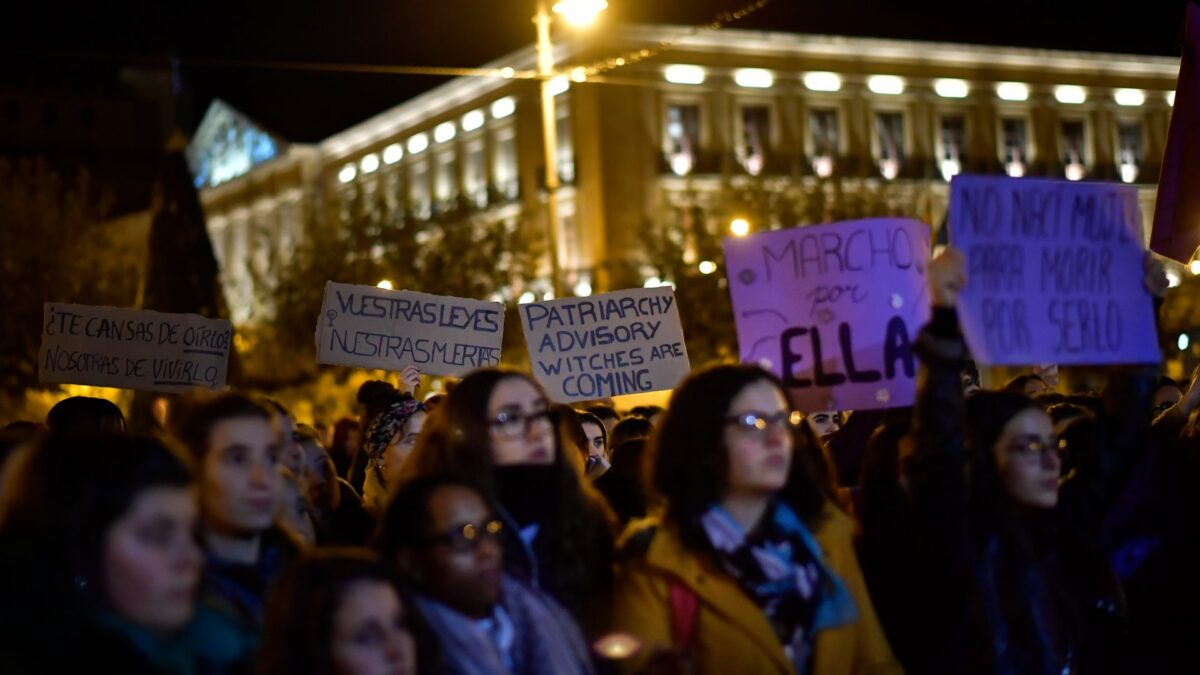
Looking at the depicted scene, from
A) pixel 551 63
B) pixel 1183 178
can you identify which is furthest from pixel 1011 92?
pixel 1183 178

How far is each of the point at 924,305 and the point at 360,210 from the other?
115 feet

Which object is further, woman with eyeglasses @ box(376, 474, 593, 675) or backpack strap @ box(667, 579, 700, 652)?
backpack strap @ box(667, 579, 700, 652)

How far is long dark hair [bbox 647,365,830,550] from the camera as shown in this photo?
191 inches

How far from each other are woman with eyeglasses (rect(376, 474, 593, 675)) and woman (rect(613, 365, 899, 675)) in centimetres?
25

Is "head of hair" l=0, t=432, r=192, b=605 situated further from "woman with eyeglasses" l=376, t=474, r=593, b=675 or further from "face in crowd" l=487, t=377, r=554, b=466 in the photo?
"face in crowd" l=487, t=377, r=554, b=466

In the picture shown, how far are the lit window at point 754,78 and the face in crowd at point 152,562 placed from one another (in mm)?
48765

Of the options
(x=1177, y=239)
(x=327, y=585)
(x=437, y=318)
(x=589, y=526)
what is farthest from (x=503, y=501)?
(x=437, y=318)

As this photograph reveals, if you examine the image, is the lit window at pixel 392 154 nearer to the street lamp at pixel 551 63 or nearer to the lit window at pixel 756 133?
the lit window at pixel 756 133

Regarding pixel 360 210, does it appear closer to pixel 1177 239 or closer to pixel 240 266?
pixel 240 266

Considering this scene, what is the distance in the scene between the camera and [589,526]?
5.04 metres

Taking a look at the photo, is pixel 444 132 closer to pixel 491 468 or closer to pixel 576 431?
pixel 576 431

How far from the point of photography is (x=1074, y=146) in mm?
56781

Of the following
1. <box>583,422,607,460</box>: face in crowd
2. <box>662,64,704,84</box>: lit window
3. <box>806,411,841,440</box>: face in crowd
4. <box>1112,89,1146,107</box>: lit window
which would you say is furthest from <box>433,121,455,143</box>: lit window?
<box>583,422,607,460</box>: face in crowd

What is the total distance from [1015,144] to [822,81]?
7.39 m
